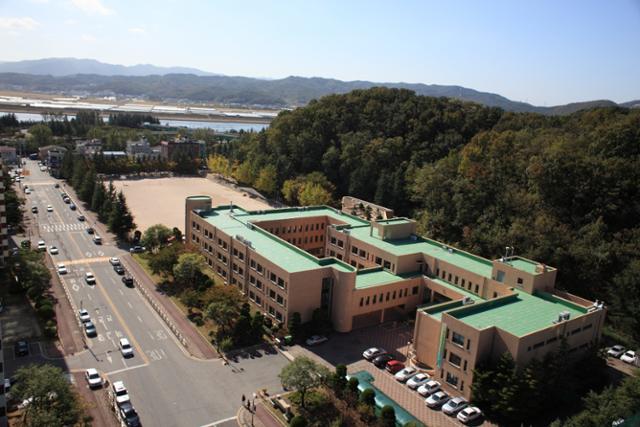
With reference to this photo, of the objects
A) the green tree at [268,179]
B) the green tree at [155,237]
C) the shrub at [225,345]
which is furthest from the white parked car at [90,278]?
the green tree at [268,179]

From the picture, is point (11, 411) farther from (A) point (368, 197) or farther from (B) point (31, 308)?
(A) point (368, 197)

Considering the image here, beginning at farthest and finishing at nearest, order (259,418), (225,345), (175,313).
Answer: (175,313) < (225,345) < (259,418)

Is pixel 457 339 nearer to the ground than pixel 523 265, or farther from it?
nearer to the ground

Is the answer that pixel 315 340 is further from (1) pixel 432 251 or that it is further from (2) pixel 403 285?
(1) pixel 432 251

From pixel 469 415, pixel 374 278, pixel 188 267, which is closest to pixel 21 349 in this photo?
pixel 188 267

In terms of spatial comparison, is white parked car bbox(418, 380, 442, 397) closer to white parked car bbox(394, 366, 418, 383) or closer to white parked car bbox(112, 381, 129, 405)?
white parked car bbox(394, 366, 418, 383)

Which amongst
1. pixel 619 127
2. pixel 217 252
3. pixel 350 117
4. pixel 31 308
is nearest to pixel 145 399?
pixel 31 308
